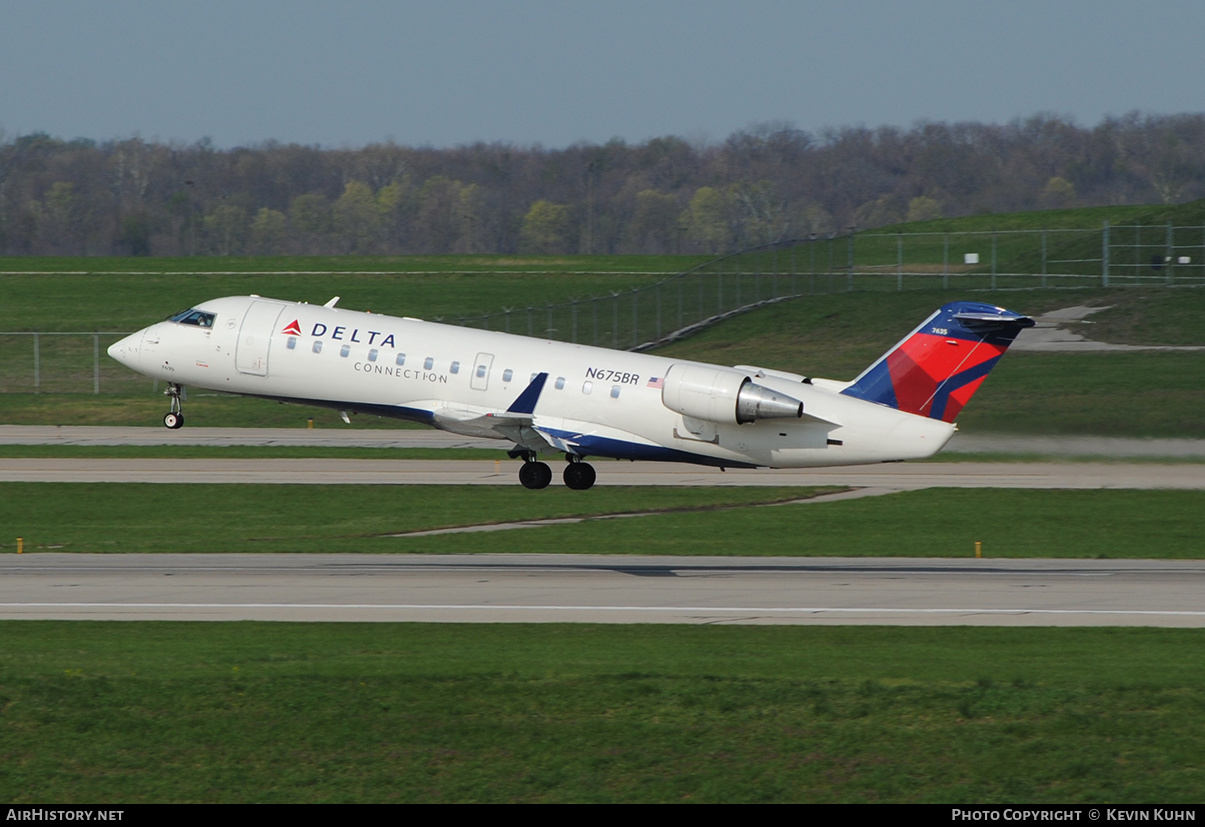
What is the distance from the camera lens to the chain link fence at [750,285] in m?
76.6

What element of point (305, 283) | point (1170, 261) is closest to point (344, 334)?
point (1170, 261)

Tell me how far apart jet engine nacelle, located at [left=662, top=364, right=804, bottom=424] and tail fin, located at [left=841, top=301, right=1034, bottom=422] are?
2368 millimetres

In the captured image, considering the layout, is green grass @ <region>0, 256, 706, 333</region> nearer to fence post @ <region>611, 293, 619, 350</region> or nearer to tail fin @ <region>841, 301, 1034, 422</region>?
fence post @ <region>611, 293, 619, 350</region>

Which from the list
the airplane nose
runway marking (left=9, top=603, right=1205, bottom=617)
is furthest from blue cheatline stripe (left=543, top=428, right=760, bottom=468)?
the airplane nose

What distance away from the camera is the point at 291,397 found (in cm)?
3791

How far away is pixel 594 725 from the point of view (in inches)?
787

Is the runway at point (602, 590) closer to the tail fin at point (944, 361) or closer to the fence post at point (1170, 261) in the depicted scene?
the tail fin at point (944, 361)

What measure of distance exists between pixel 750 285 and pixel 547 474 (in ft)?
162

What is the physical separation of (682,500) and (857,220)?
502 feet

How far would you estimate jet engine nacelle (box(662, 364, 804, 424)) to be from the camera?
3388cm

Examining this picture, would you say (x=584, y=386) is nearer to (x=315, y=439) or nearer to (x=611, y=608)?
(x=611, y=608)

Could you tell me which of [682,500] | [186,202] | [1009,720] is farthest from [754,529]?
[186,202]

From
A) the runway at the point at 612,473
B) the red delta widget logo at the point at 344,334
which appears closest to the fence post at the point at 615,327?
the runway at the point at 612,473
